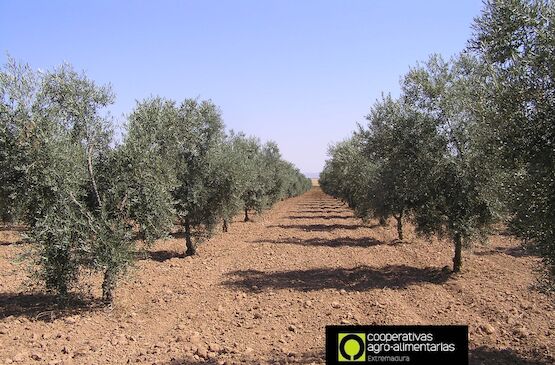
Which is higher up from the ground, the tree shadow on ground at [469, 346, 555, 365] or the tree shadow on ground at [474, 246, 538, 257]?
the tree shadow on ground at [474, 246, 538, 257]

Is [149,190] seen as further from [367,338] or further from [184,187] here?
[367,338]

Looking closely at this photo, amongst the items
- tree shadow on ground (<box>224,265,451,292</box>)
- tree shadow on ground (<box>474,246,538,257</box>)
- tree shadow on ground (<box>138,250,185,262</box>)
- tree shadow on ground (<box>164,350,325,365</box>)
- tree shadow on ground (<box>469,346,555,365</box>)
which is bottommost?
tree shadow on ground (<box>164,350,325,365</box>)

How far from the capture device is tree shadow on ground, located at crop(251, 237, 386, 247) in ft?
82.0

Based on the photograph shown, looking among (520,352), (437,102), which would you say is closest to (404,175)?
(437,102)

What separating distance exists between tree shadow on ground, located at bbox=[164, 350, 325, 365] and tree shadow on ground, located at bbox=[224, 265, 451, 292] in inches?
217

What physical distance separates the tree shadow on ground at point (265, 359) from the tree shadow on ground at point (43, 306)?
5.10 meters

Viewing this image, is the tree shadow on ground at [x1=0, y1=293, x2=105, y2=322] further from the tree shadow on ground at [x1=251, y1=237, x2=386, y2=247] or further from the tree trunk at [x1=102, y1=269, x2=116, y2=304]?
the tree shadow on ground at [x1=251, y1=237, x2=386, y2=247]

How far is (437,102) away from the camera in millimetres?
15352

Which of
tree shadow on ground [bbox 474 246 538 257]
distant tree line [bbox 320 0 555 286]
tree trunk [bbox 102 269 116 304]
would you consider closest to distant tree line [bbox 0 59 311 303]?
tree trunk [bbox 102 269 116 304]

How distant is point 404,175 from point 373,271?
13.9 ft

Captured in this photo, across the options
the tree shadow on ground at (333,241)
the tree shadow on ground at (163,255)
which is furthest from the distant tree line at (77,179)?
the tree shadow on ground at (333,241)

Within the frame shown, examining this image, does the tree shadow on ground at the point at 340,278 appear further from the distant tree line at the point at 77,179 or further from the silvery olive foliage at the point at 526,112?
the silvery olive foliage at the point at 526,112

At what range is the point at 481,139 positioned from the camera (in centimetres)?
1034

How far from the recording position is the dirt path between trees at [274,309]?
359 inches
